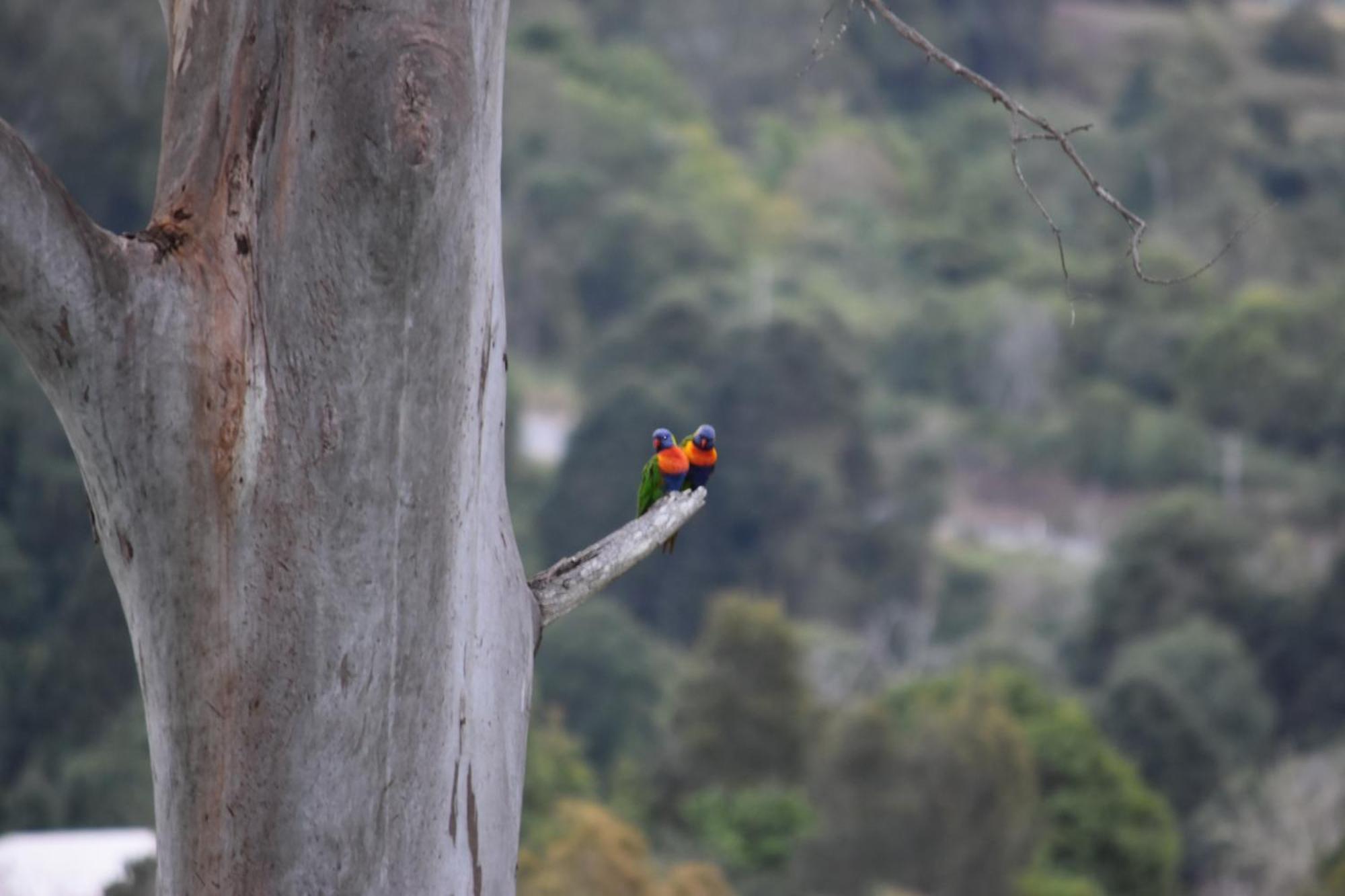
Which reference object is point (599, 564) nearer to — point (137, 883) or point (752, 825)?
point (137, 883)

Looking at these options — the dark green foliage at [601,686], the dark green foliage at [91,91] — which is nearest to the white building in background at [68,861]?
the dark green foliage at [601,686]

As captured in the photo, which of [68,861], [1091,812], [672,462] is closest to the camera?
[672,462]

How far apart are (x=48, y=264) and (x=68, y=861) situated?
465 inches

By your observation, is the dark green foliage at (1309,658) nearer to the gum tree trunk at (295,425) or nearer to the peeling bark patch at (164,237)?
the gum tree trunk at (295,425)

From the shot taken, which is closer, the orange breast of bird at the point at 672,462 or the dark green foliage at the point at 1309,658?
the orange breast of bird at the point at 672,462

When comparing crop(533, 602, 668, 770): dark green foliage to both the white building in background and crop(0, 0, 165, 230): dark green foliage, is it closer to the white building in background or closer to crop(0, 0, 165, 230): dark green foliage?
crop(0, 0, 165, 230): dark green foliage

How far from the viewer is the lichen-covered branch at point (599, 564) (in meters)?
4.54

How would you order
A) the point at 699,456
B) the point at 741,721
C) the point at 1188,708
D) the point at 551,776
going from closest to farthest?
the point at 699,456
the point at 551,776
the point at 741,721
the point at 1188,708

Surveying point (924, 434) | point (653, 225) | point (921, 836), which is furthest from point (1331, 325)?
point (921, 836)

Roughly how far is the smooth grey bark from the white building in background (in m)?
8.51

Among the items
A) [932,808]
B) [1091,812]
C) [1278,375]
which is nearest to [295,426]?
[932,808]

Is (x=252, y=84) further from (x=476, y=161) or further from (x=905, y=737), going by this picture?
(x=905, y=737)

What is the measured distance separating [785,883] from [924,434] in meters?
32.7

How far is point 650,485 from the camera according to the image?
7191 millimetres
